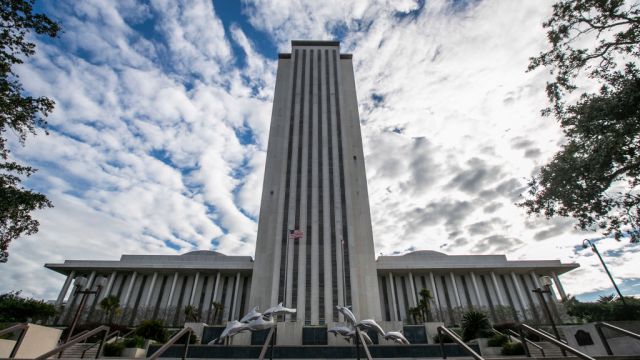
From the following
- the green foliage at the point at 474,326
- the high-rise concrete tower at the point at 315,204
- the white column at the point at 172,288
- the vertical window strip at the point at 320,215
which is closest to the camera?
the green foliage at the point at 474,326

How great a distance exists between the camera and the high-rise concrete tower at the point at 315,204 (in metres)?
41.9

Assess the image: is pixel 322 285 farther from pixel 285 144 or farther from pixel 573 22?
pixel 573 22

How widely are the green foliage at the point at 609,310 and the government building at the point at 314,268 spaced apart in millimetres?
11227

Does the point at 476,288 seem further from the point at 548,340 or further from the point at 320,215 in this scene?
the point at 548,340

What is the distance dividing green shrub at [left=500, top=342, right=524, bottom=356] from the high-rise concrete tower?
75.2 feet

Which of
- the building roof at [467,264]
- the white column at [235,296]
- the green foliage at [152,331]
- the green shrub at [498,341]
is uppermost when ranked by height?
the building roof at [467,264]

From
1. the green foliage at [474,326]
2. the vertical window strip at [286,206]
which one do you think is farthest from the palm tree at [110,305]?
the green foliage at [474,326]

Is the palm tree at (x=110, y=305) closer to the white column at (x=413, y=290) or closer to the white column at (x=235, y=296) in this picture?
the white column at (x=235, y=296)

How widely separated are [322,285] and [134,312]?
30977mm

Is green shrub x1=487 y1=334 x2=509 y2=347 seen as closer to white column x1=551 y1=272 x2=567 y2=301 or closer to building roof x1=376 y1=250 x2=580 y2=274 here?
building roof x1=376 y1=250 x2=580 y2=274

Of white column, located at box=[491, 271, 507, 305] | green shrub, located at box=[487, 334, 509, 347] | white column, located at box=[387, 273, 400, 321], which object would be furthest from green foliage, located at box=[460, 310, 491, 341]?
white column, located at box=[491, 271, 507, 305]

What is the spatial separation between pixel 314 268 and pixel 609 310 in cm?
3323

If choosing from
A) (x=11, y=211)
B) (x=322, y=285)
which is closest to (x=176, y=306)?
(x=322, y=285)

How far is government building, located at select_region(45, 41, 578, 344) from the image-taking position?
43.5m
